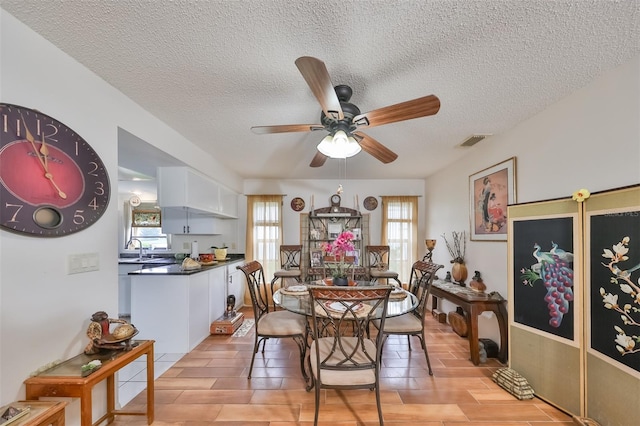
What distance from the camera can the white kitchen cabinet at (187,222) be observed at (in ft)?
13.4

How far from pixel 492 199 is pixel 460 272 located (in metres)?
1.04

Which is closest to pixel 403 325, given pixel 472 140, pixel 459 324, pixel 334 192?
pixel 459 324

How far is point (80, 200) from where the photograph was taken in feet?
5.26

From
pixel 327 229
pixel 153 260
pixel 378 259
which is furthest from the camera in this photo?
pixel 327 229

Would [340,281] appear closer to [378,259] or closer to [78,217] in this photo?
[78,217]

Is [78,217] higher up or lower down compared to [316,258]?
higher up

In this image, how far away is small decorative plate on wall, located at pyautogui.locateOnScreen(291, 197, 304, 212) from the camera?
506 centimetres

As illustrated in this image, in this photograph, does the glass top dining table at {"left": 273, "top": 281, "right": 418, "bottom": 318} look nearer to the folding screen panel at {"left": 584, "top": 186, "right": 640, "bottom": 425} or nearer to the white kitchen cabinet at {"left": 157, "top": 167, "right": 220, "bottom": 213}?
the folding screen panel at {"left": 584, "top": 186, "right": 640, "bottom": 425}

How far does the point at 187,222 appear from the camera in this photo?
13.6 feet

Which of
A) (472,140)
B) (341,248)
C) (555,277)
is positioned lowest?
(555,277)

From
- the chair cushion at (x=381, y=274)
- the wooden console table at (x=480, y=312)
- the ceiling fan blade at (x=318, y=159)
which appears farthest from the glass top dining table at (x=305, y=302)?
the chair cushion at (x=381, y=274)

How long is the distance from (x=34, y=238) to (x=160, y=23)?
1332 mm

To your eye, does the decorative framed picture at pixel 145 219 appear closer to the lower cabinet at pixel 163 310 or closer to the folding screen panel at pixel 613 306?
the lower cabinet at pixel 163 310

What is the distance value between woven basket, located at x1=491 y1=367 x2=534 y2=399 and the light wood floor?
5 cm
